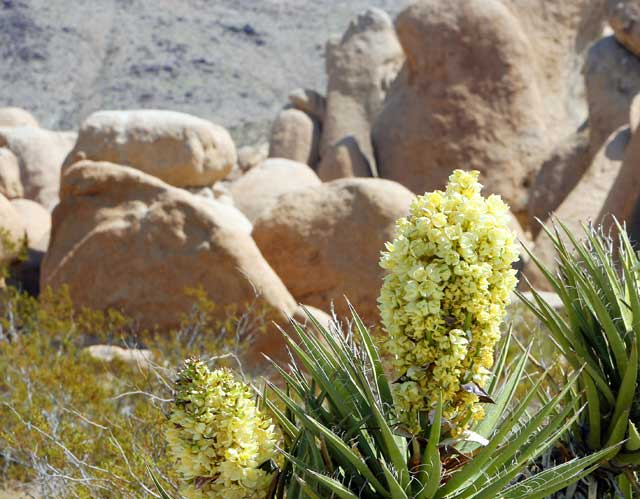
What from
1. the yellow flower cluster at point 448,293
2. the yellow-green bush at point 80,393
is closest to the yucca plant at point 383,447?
the yellow flower cluster at point 448,293

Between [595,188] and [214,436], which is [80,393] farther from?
[595,188]

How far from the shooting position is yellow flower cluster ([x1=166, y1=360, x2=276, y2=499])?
210 cm

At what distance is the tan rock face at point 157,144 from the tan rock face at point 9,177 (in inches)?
120

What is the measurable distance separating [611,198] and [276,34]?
126 feet

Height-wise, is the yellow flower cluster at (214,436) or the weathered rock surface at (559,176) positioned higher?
the yellow flower cluster at (214,436)

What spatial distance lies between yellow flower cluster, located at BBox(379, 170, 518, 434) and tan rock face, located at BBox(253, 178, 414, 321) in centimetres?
605

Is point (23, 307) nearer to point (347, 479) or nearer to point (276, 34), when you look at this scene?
point (347, 479)

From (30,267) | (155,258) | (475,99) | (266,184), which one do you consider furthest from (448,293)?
(475,99)

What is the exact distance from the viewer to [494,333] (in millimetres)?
2039

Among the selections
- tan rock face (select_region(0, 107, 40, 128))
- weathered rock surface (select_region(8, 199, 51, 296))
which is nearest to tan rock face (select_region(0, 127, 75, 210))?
tan rock face (select_region(0, 107, 40, 128))

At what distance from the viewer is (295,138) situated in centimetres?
1827

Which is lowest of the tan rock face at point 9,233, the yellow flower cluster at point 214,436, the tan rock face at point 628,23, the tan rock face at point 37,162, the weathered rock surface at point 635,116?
the tan rock face at point 37,162

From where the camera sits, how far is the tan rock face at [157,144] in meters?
11.2

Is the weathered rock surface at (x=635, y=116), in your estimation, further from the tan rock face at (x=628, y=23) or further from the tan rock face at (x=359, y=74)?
the tan rock face at (x=359, y=74)
